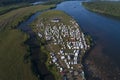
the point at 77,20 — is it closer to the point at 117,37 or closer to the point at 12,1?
the point at 117,37

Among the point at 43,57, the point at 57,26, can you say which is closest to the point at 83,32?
the point at 57,26

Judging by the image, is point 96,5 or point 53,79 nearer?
point 53,79

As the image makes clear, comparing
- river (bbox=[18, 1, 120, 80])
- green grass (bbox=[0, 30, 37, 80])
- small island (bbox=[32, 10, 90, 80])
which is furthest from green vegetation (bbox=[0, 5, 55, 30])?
green grass (bbox=[0, 30, 37, 80])

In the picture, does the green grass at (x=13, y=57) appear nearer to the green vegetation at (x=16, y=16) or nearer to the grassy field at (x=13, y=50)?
the grassy field at (x=13, y=50)

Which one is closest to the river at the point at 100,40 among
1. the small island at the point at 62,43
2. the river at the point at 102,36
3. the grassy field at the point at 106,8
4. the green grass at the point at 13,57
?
the river at the point at 102,36

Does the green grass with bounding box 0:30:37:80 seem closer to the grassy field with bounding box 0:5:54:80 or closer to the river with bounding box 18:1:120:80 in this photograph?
the grassy field with bounding box 0:5:54:80

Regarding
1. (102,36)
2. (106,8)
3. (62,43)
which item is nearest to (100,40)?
(102,36)
